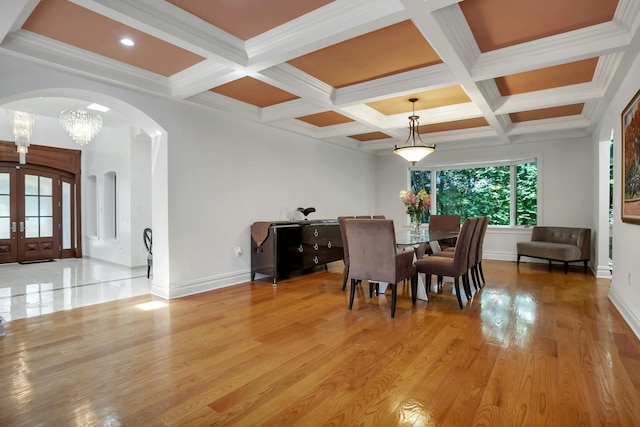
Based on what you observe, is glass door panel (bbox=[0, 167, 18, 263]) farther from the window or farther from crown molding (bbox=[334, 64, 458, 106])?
the window

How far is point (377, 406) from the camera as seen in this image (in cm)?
180

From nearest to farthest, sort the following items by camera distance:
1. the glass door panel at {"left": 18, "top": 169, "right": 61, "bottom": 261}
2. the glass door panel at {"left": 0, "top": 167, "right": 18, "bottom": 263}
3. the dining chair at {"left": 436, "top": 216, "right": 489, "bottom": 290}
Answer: the dining chair at {"left": 436, "top": 216, "right": 489, "bottom": 290} < the glass door panel at {"left": 0, "top": 167, "right": 18, "bottom": 263} < the glass door panel at {"left": 18, "top": 169, "right": 61, "bottom": 261}

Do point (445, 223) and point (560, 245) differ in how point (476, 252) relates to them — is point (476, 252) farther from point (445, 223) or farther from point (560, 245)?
point (560, 245)

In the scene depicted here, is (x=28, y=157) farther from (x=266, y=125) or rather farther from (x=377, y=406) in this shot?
(x=377, y=406)

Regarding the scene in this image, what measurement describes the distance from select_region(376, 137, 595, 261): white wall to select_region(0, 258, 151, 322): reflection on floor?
21.1ft

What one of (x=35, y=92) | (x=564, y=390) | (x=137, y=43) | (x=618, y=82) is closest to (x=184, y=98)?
(x=137, y=43)

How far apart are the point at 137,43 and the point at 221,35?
0.79 m

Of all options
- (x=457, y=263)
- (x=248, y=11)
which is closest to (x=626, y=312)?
(x=457, y=263)

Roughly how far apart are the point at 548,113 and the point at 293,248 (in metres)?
4.46

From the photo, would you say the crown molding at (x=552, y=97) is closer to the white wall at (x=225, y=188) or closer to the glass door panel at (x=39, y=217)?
the white wall at (x=225, y=188)

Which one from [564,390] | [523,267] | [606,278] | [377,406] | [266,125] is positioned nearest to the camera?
[377,406]

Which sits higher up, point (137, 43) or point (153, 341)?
point (137, 43)

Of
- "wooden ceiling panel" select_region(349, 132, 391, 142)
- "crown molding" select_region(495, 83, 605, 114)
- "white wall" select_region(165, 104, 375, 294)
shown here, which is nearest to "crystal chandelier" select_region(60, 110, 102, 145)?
"white wall" select_region(165, 104, 375, 294)

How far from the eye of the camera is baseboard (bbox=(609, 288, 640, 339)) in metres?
2.80
